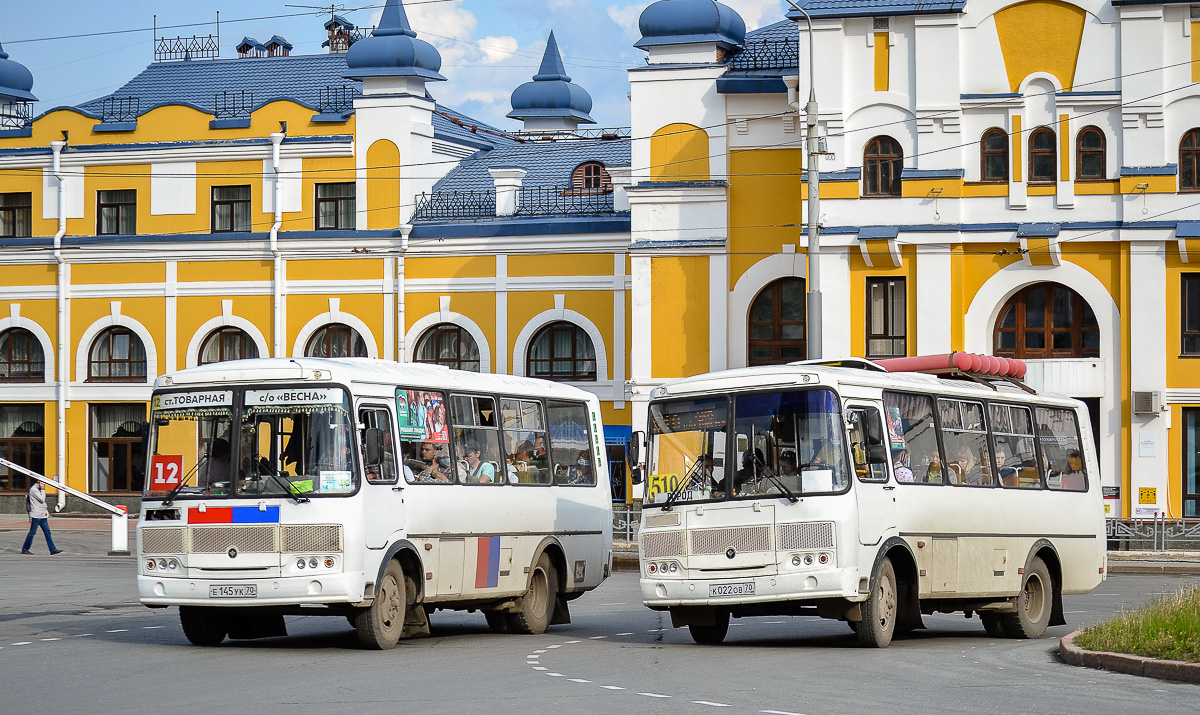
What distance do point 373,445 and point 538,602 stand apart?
3.81 m

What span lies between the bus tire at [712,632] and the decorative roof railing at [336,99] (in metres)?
30.3

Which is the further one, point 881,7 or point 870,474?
point 881,7

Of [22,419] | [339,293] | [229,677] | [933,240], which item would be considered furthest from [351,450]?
[22,419]

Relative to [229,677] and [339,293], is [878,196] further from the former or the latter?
[229,677]

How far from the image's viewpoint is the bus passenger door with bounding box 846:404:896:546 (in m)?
16.0

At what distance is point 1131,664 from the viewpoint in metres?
13.6

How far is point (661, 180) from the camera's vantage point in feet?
132

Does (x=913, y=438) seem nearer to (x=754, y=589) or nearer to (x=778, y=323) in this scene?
(x=754, y=589)

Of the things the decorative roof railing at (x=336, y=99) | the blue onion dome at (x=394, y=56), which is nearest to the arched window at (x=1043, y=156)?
the blue onion dome at (x=394, y=56)

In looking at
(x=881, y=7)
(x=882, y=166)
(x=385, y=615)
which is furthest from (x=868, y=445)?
(x=881, y=7)

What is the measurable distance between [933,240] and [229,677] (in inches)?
1014

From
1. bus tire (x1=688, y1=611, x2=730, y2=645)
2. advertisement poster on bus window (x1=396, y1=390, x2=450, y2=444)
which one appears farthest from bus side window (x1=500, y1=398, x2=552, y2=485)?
bus tire (x1=688, y1=611, x2=730, y2=645)

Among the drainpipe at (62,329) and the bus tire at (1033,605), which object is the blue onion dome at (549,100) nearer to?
the drainpipe at (62,329)

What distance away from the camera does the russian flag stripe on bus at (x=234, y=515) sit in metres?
15.6
